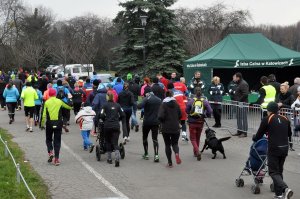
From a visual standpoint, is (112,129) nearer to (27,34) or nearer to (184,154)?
(184,154)

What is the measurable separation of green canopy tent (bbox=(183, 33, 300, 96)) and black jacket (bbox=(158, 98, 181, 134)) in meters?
10.4

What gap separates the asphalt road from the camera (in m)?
8.66

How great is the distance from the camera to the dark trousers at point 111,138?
1124 centimetres

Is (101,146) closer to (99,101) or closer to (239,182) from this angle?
(99,101)

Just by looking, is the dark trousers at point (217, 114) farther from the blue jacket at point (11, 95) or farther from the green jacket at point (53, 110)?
the blue jacket at point (11, 95)

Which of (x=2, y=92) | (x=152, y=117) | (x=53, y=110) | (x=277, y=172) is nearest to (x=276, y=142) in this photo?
(x=277, y=172)

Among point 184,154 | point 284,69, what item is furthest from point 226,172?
point 284,69

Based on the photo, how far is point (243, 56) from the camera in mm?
21594

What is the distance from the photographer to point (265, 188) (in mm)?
8891

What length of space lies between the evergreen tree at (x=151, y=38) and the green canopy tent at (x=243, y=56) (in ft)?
42.3

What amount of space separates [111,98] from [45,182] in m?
2.78

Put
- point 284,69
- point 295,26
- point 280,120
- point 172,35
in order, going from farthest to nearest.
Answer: point 295,26
point 172,35
point 284,69
point 280,120

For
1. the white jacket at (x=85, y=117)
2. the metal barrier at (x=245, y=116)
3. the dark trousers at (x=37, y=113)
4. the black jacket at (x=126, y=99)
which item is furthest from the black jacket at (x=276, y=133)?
the dark trousers at (x=37, y=113)

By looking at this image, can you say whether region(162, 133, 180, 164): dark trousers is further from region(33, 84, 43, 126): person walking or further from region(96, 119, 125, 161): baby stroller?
region(33, 84, 43, 126): person walking
